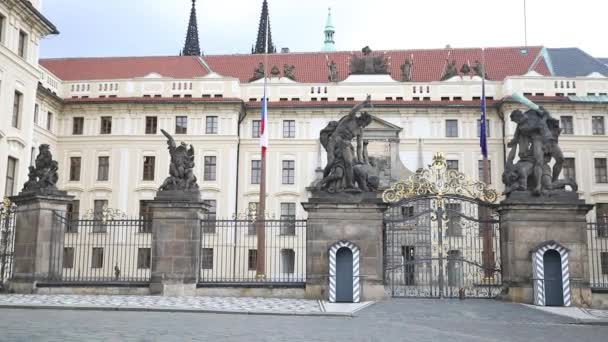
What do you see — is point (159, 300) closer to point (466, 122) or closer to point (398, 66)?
point (466, 122)

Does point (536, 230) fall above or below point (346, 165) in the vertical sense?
below

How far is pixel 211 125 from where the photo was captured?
39.9 meters

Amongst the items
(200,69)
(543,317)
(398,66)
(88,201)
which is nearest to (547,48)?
(398,66)

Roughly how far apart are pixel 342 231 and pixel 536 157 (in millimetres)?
5366

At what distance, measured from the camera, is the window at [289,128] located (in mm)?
40188

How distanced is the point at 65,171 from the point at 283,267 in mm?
15501

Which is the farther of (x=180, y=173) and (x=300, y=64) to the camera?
(x=300, y=64)

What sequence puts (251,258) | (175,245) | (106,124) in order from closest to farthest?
(175,245)
(251,258)
(106,124)

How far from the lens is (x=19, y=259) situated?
1756 centimetres

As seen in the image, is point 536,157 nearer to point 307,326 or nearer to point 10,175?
point 307,326

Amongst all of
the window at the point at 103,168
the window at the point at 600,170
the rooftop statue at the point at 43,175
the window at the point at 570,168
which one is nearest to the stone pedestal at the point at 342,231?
the rooftop statue at the point at 43,175

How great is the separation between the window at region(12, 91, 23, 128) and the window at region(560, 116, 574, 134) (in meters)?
29.8

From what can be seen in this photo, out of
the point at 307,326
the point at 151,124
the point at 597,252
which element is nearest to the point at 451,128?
the point at 151,124

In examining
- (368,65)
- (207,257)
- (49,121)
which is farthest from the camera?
(368,65)
